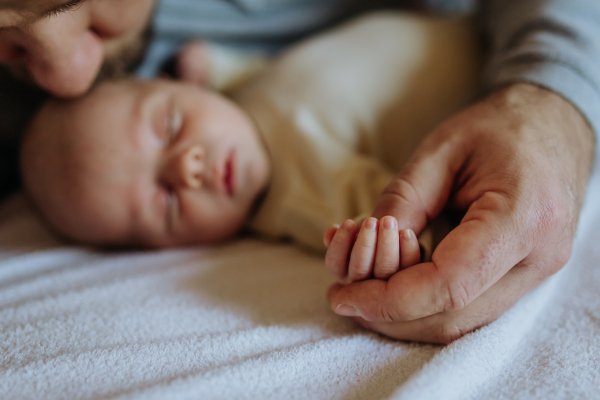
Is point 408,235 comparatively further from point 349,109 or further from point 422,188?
point 349,109

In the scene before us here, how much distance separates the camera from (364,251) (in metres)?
0.50

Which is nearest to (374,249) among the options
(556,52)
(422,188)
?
(422,188)

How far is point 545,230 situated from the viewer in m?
0.49

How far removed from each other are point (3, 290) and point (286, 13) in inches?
39.8

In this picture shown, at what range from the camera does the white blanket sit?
0.45 meters

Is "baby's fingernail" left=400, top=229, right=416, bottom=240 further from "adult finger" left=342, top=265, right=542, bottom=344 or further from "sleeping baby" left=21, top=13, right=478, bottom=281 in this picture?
"sleeping baby" left=21, top=13, right=478, bottom=281

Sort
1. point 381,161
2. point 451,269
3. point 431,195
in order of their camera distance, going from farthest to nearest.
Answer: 1. point 381,161
2. point 431,195
3. point 451,269

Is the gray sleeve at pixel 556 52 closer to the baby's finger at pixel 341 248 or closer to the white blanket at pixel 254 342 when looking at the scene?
the white blanket at pixel 254 342

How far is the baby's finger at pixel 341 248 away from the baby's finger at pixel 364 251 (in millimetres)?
15

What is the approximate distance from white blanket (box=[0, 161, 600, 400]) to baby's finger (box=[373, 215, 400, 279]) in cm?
11

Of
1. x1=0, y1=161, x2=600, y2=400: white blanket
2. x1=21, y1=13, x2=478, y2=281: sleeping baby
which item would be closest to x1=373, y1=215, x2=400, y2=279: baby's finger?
x1=0, y1=161, x2=600, y2=400: white blanket

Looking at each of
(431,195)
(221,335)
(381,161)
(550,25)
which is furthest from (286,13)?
(221,335)

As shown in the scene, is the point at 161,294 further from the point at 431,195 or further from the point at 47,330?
the point at 431,195

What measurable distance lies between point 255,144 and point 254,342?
56 cm
